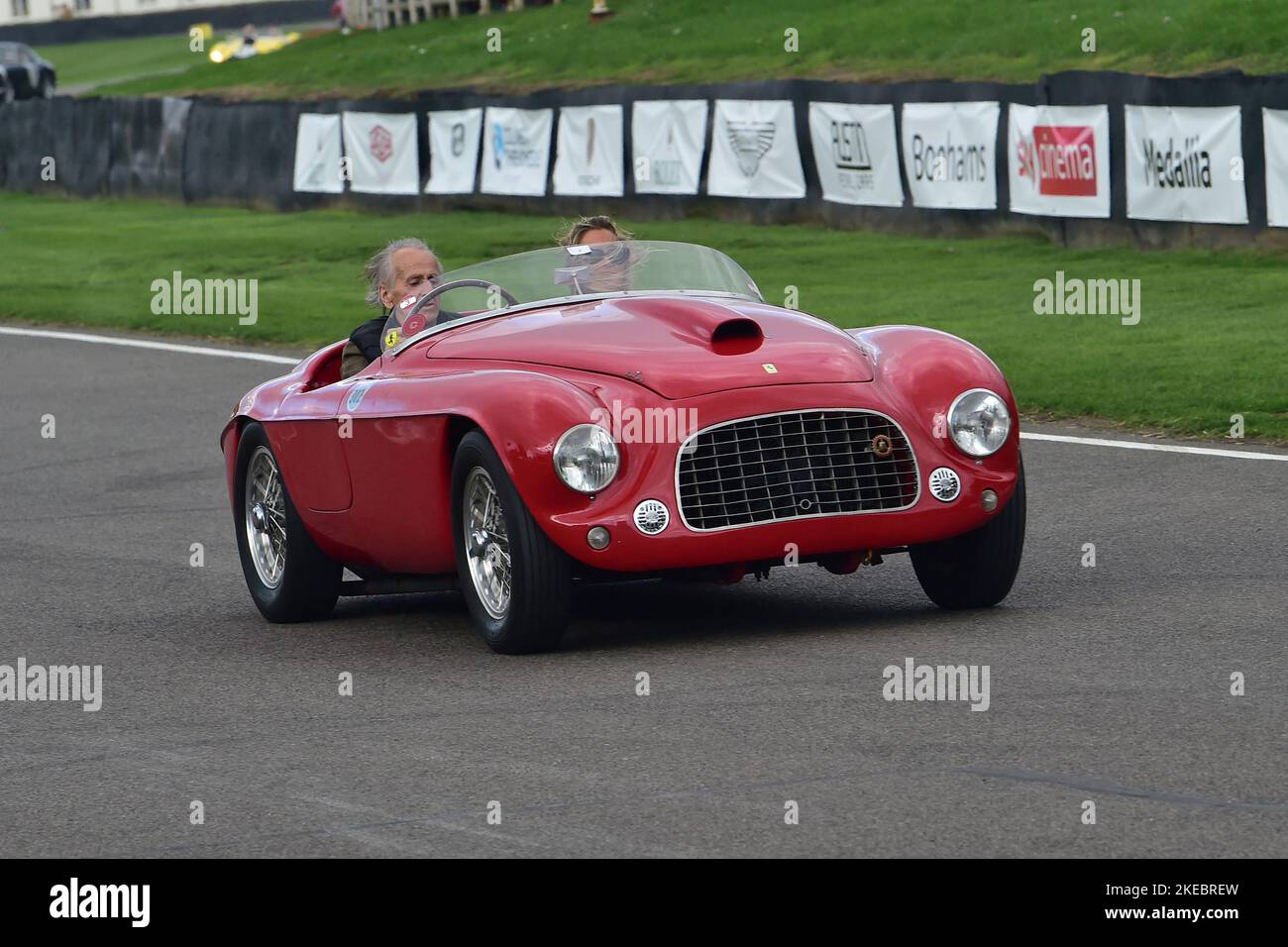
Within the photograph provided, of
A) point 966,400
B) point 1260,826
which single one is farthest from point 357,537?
point 1260,826

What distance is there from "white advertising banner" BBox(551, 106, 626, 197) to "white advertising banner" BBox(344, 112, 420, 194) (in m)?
2.79

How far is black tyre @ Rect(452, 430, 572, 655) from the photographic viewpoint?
7.56m

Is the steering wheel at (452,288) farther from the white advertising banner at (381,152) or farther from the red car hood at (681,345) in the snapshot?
the white advertising banner at (381,152)

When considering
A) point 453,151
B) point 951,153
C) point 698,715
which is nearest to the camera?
point 698,715

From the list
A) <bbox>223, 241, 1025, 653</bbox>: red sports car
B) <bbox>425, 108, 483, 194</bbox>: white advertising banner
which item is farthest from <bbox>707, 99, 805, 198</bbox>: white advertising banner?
<bbox>223, 241, 1025, 653</bbox>: red sports car

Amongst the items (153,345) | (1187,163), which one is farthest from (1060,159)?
(153,345)

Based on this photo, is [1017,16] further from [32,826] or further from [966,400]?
[32,826]

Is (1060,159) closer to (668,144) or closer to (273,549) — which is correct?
(668,144)

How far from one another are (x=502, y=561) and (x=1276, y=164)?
1231 centimetres

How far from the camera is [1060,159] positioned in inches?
835

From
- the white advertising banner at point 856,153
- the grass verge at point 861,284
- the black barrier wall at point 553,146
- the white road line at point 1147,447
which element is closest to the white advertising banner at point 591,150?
the black barrier wall at point 553,146

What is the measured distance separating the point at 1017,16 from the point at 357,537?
25.0 meters

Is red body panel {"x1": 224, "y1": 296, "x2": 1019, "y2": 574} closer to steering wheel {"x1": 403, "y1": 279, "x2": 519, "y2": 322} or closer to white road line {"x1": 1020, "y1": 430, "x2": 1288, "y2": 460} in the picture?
steering wheel {"x1": 403, "y1": 279, "x2": 519, "y2": 322}

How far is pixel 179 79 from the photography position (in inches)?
1996
